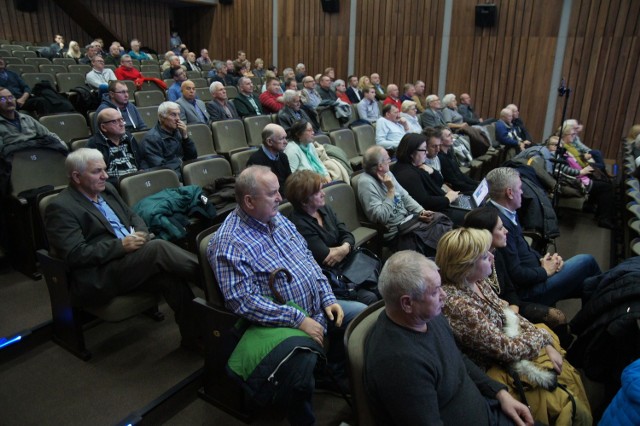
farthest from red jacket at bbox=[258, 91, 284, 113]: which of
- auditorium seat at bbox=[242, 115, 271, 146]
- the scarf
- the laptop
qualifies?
the laptop

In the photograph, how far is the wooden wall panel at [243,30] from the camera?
11.6 meters

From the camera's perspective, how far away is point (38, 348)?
2432mm

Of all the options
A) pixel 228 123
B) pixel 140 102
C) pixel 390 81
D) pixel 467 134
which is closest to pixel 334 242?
pixel 228 123

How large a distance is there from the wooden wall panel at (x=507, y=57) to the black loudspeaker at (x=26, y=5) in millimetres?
9410

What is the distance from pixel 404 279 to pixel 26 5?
1229 cm

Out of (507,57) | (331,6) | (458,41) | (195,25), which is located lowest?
(507,57)

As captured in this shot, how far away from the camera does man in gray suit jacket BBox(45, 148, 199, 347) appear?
2.16 metres

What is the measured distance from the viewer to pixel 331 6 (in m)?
10.2

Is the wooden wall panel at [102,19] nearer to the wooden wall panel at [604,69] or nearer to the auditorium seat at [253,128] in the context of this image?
the auditorium seat at [253,128]

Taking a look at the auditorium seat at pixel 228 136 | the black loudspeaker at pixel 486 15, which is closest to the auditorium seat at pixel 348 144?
the auditorium seat at pixel 228 136

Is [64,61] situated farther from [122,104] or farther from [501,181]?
[501,181]

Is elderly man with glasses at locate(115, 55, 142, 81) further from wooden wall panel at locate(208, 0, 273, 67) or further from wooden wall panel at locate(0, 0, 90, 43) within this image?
wooden wall panel at locate(0, 0, 90, 43)

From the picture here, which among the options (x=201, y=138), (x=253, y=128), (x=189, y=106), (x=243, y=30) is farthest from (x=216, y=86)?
(x=243, y=30)

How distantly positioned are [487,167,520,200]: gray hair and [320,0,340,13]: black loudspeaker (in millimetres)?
8675
